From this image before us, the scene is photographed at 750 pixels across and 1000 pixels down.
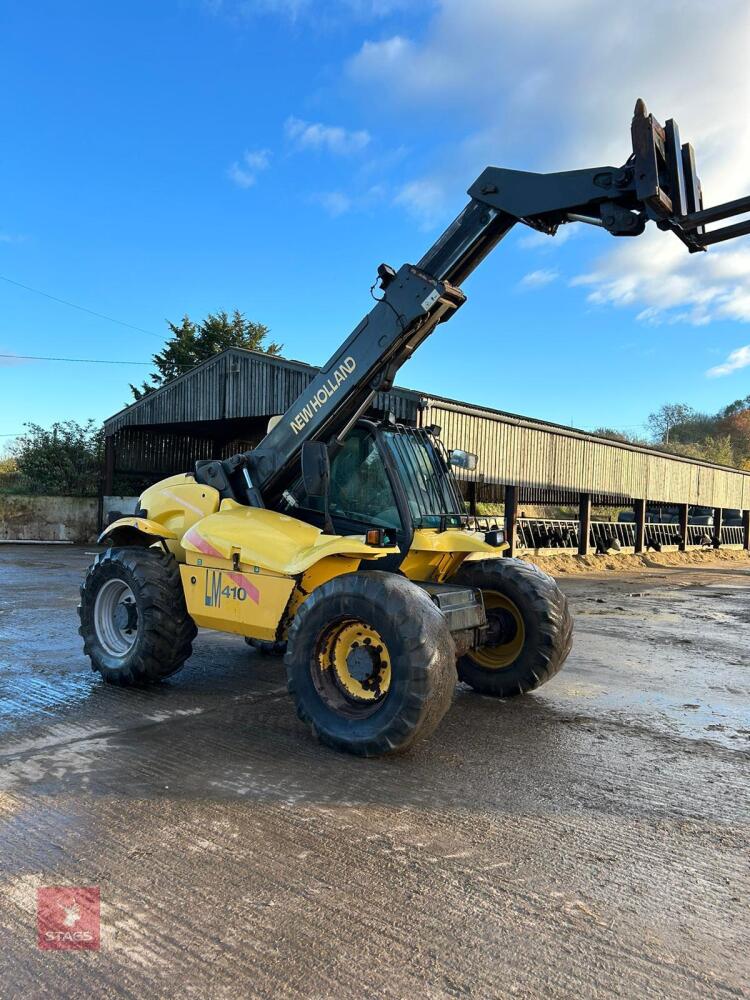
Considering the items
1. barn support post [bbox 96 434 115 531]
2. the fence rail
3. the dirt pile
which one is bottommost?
the dirt pile

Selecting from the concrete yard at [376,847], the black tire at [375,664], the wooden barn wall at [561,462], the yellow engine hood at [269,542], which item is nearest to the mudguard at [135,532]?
the yellow engine hood at [269,542]

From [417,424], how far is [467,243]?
999 cm

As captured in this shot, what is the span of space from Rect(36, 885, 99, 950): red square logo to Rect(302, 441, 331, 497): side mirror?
9.65 ft

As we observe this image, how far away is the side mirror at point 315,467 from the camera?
5211 millimetres

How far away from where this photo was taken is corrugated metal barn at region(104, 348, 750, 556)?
737 inches

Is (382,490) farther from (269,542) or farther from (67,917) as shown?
(67,917)

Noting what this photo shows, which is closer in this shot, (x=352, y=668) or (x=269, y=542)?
(x=352, y=668)

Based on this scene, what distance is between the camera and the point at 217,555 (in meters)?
5.76

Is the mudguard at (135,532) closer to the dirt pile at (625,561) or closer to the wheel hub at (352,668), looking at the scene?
the wheel hub at (352,668)

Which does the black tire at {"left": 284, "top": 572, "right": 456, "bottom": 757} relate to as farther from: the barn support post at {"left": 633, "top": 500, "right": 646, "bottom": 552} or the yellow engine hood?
the barn support post at {"left": 633, "top": 500, "right": 646, "bottom": 552}

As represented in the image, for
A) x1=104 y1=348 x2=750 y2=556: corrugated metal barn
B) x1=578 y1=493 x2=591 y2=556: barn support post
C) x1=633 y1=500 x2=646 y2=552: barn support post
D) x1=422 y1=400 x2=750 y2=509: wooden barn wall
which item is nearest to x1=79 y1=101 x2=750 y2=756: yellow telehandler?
x1=104 y1=348 x2=750 y2=556: corrugated metal barn

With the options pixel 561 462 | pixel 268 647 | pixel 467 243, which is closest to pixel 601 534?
pixel 561 462

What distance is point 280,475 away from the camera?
6.22 metres

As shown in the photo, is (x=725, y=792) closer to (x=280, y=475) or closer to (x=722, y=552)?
(x=280, y=475)
